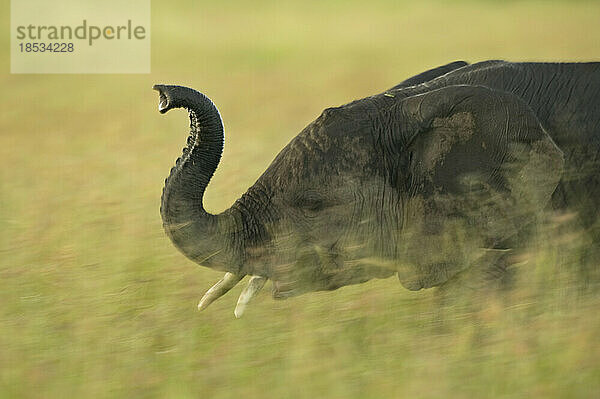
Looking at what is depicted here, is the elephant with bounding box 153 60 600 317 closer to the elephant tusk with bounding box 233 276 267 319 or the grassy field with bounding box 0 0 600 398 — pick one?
the elephant tusk with bounding box 233 276 267 319

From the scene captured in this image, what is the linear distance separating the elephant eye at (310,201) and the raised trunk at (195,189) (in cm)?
41

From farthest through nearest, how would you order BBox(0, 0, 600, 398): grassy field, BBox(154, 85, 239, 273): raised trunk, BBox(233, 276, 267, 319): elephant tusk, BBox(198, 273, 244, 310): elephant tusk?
BBox(198, 273, 244, 310): elephant tusk < BBox(233, 276, 267, 319): elephant tusk < BBox(154, 85, 239, 273): raised trunk < BBox(0, 0, 600, 398): grassy field

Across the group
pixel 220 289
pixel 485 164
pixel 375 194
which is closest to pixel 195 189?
pixel 220 289

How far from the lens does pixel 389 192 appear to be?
5.45 metres

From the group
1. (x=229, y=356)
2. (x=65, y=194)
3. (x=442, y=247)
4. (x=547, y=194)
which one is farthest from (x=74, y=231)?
(x=547, y=194)

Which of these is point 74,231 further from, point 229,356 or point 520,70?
point 520,70

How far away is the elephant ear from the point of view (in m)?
5.23

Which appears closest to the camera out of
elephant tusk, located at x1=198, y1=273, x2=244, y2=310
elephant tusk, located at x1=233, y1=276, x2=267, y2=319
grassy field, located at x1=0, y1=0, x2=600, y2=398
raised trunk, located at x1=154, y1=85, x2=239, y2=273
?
grassy field, located at x1=0, y1=0, x2=600, y2=398

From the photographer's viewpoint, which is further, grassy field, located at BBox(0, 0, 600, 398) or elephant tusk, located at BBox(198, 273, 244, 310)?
elephant tusk, located at BBox(198, 273, 244, 310)

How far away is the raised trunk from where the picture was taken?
5.13 m

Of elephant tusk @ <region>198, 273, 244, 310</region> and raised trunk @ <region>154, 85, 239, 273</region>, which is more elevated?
raised trunk @ <region>154, 85, 239, 273</region>

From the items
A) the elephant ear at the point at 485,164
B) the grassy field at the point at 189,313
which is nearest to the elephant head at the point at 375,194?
the elephant ear at the point at 485,164

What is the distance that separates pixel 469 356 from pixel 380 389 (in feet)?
1.73

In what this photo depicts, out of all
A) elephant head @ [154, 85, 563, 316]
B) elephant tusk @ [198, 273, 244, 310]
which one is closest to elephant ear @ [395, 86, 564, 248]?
elephant head @ [154, 85, 563, 316]
